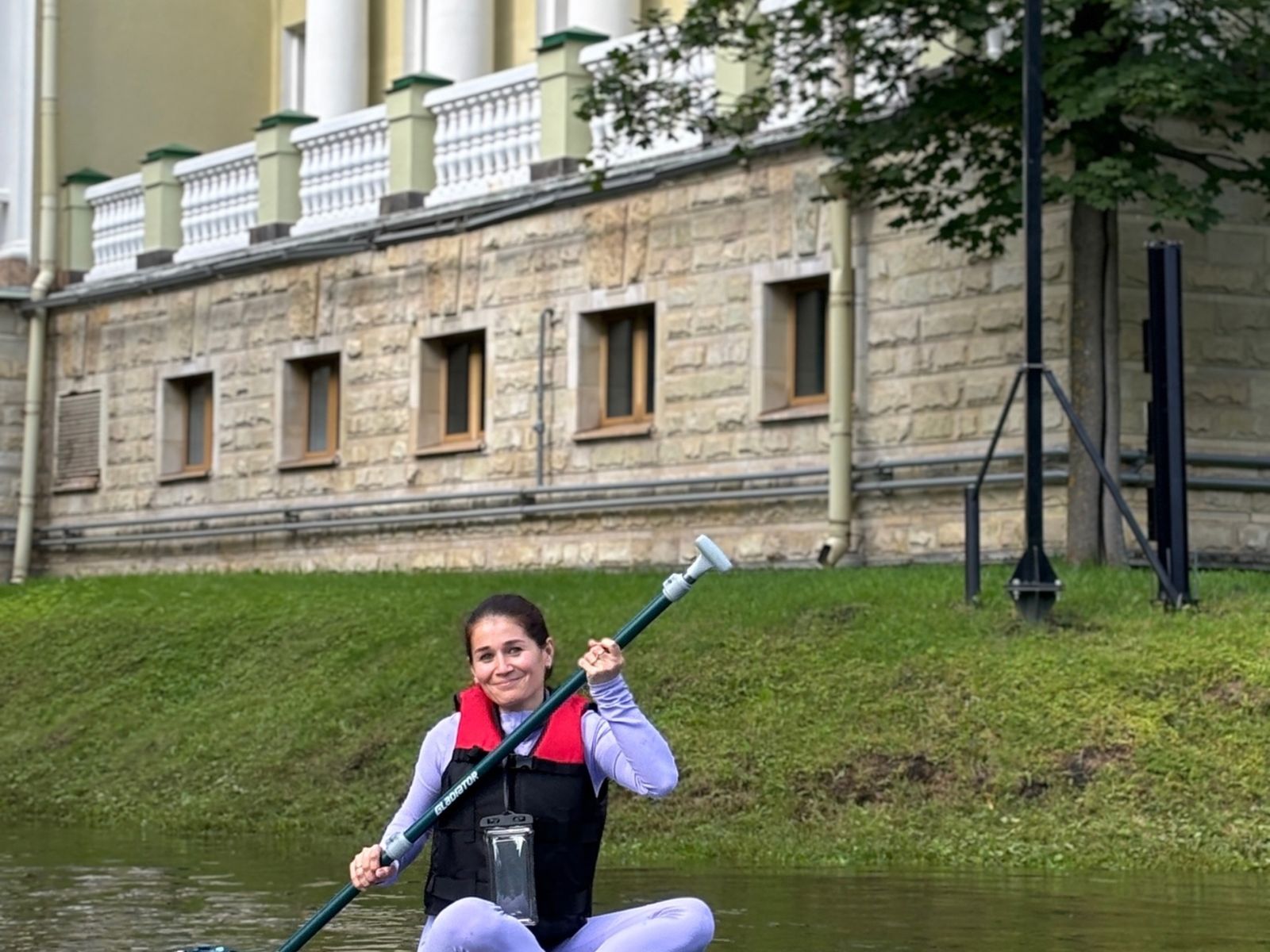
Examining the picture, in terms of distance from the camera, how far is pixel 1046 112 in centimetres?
1919

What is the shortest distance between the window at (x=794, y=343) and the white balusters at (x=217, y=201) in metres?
8.50

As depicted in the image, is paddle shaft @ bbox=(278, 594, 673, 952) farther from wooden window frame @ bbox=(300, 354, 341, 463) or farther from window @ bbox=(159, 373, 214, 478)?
window @ bbox=(159, 373, 214, 478)

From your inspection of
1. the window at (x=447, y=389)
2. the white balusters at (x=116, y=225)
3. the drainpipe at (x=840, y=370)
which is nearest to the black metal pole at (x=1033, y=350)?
the drainpipe at (x=840, y=370)

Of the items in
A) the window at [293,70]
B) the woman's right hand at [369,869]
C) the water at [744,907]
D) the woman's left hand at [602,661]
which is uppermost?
the window at [293,70]

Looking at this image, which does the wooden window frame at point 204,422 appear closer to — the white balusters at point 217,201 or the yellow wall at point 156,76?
the white balusters at point 217,201

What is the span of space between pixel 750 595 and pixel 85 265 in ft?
54.4

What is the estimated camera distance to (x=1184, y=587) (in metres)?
16.4

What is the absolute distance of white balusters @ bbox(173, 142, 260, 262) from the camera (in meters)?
30.6

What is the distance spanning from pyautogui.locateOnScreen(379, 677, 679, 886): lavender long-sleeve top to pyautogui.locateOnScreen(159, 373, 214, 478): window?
81.5 feet

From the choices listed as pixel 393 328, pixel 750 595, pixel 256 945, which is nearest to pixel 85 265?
pixel 393 328

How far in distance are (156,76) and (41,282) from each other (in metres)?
3.28

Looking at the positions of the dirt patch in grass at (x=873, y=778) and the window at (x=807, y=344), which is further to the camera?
the window at (x=807, y=344)

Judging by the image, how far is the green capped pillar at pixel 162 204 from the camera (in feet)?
104

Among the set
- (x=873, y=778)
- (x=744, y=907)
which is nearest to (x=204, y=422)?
(x=873, y=778)
